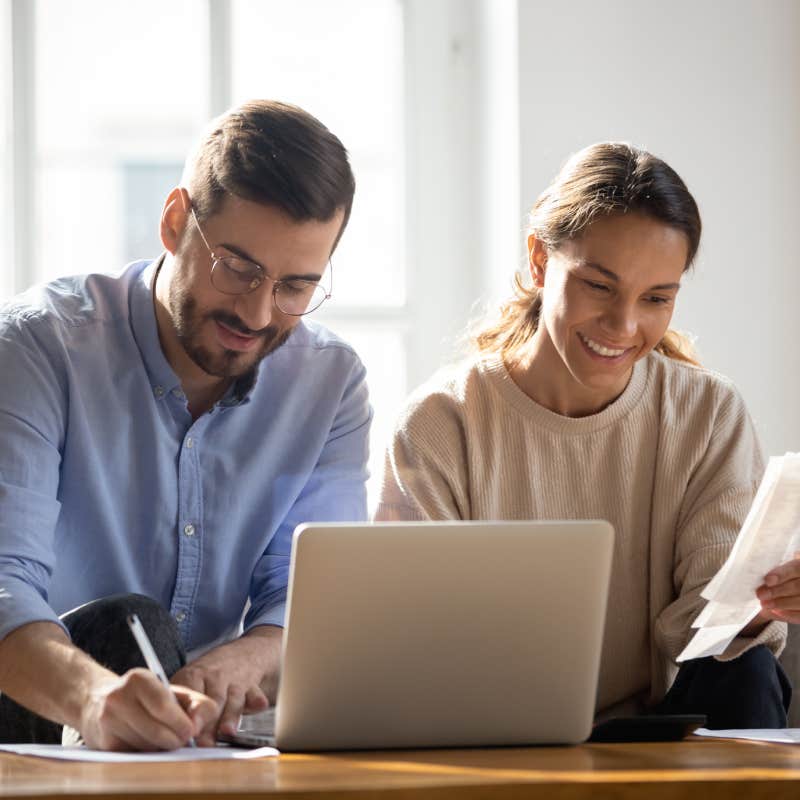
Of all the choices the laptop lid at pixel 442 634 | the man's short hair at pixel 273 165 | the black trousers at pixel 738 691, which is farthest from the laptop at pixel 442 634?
the man's short hair at pixel 273 165

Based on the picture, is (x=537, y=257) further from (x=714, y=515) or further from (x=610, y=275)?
(x=714, y=515)

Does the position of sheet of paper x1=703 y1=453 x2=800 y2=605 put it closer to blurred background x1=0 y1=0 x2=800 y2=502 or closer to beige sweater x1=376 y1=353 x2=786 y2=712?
beige sweater x1=376 y1=353 x2=786 y2=712

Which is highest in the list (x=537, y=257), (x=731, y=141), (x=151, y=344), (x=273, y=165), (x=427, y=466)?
(x=731, y=141)

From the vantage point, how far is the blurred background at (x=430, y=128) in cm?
318

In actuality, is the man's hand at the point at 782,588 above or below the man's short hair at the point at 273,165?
below

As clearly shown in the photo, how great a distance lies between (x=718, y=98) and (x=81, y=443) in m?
2.14

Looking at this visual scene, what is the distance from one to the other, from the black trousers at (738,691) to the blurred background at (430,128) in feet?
5.39

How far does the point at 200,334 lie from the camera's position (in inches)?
67.6

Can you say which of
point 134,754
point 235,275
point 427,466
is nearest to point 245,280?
point 235,275

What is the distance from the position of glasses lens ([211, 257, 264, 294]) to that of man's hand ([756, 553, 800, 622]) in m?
0.74

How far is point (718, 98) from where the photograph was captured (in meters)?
3.23

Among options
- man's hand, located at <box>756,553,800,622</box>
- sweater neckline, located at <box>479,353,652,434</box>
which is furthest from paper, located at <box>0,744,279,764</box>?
sweater neckline, located at <box>479,353,652,434</box>

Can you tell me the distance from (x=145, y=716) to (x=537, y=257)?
1065 mm

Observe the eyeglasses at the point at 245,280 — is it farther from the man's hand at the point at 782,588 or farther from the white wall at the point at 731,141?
the white wall at the point at 731,141
